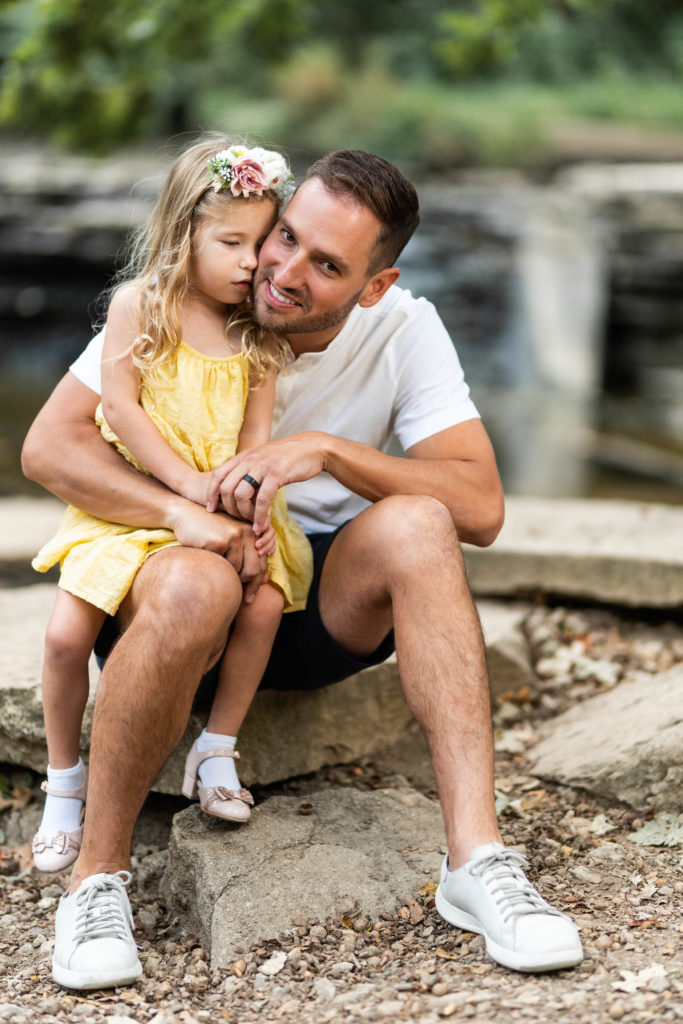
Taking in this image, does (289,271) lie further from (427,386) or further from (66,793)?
(66,793)

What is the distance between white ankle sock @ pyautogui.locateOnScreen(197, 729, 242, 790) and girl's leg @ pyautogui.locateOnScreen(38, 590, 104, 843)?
0.25 metres

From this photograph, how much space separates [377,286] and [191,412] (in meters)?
0.49

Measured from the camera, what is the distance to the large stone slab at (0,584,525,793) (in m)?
2.40

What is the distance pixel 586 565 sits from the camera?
3.23 meters

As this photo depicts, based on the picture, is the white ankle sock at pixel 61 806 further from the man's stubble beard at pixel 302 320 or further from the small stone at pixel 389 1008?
the man's stubble beard at pixel 302 320

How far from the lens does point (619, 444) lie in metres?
7.63

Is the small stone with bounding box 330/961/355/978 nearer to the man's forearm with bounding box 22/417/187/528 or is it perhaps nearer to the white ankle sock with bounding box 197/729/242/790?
the white ankle sock with bounding box 197/729/242/790

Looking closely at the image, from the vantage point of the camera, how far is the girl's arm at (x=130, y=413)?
209 centimetres

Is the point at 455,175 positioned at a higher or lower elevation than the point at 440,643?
higher

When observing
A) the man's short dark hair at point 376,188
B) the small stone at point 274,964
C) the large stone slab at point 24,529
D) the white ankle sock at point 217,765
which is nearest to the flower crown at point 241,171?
the man's short dark hair at point 376,188

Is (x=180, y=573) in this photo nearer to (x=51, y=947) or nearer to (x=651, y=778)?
(x=51, y=947)

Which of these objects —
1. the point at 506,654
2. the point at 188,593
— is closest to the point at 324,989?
the point at 188,593

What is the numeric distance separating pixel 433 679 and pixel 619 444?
602cm

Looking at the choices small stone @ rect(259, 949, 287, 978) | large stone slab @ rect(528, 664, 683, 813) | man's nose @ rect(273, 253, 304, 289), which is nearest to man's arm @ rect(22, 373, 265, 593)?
man's nose @ rect(273, 253, 304, 289)
